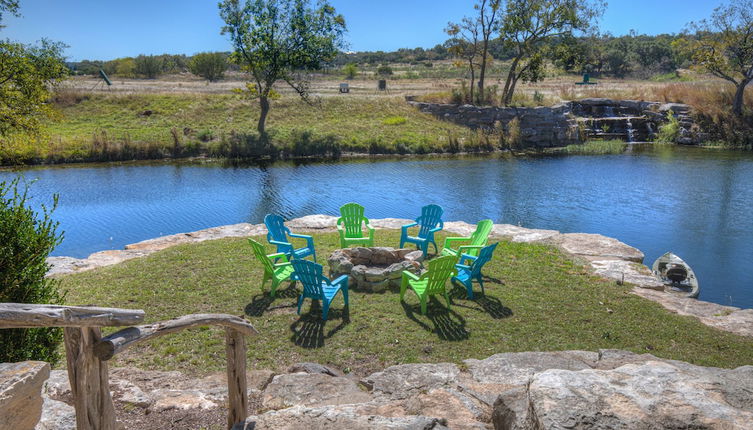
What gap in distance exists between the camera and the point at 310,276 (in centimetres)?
739

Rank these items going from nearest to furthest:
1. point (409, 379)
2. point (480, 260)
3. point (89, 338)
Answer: point (89, 338)
point (409, 379)
point (480, 260)

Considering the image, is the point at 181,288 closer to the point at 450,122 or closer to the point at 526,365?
the point at 526,365

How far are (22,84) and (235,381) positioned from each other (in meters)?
13.6

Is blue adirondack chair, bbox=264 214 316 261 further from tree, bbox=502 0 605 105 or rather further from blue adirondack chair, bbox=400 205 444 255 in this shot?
tree, bbox=502 0 605 105

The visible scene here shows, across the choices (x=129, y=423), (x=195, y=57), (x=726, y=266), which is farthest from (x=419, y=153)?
(x=195, y=57)

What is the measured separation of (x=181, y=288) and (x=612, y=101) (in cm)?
3202

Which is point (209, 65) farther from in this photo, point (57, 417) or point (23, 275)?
point (57, 417)

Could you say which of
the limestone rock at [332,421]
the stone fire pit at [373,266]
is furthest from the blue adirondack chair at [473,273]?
the limestone rock at [332,421]

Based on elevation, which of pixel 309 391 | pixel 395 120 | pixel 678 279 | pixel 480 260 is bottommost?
pixel 678 279

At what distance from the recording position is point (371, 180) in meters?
21.1

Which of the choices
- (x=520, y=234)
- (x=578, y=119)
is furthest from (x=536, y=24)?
(x=520, y=234)

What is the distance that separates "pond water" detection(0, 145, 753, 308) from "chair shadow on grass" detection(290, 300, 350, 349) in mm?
7120

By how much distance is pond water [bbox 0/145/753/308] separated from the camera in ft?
43.9

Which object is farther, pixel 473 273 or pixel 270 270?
pixel 473 273
